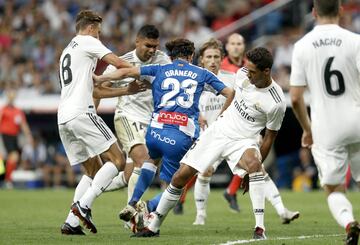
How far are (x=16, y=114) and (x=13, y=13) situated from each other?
19.1 ft

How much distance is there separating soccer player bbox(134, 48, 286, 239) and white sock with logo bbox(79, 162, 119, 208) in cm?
76

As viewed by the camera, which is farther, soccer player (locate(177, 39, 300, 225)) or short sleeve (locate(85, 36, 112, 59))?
soccer player (locate(177, 39, 300, 225))

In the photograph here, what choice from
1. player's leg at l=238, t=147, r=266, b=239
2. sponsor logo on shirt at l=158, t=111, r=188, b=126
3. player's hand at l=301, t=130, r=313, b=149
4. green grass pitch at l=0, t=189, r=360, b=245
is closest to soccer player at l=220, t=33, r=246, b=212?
green grass pitch at l=0, t=189, r=360, b=245

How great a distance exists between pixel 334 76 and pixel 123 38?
19.3 metres

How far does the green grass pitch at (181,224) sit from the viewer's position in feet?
36.3

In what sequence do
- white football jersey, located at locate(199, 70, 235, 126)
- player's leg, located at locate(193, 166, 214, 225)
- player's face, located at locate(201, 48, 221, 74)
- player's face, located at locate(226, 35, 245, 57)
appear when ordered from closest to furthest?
1. player's leg, located at locate(193, 166, 214, 225)
2. player's face, located at locate(201, 48, 221, 74)
3. white football jersey, located at locate(199, 70, 235, 126)
4. player's face, located at locate(226, 35, 245, 57)

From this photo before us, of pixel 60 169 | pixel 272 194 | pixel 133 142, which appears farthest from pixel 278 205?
pixel 60 169

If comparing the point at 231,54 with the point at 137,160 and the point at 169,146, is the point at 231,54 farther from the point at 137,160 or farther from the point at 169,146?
the point at 169,146

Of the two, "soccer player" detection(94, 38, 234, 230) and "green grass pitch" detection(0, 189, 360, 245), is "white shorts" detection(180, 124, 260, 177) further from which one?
"green grass pitch" detection(0, 189, 360, 245)

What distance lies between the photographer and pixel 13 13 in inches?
1165

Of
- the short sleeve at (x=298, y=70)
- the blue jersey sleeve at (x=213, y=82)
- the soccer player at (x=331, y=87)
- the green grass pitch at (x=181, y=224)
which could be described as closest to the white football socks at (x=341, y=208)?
the soccer player at (x=331, y=87)

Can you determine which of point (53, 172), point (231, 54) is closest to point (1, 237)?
point (231, 54)

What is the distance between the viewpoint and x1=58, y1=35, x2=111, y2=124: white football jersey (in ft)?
39.4

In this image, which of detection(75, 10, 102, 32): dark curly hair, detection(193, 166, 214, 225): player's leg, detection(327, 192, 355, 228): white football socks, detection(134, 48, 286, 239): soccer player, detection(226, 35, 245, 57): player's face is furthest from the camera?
detection(226, 35, 245, 57): player's face
